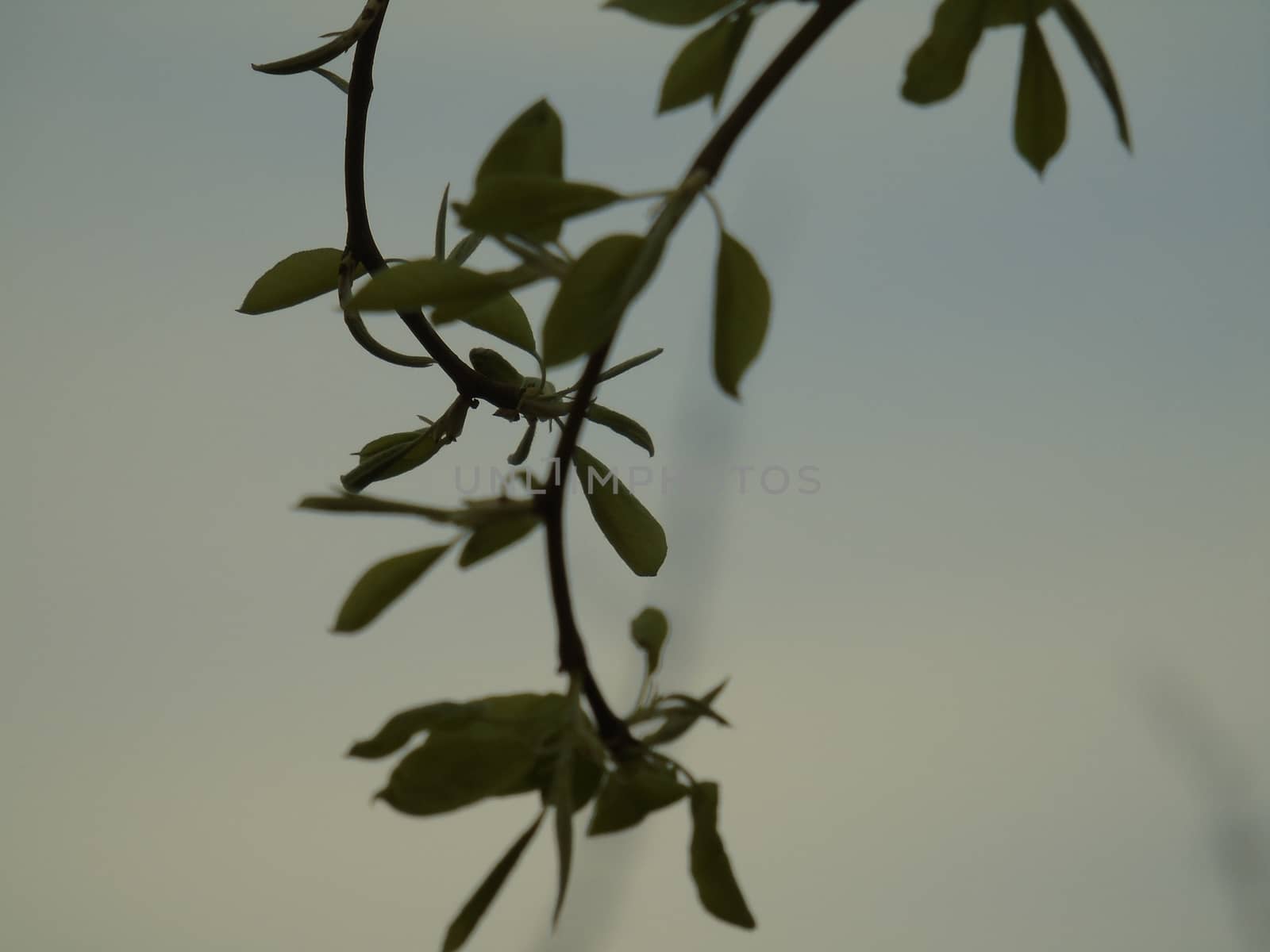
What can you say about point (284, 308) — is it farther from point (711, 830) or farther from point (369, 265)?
point (711, 830)

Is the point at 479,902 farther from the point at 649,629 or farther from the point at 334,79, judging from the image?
the point at 334,79

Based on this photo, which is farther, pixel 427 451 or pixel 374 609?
pixel 427 451

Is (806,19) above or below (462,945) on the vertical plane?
above

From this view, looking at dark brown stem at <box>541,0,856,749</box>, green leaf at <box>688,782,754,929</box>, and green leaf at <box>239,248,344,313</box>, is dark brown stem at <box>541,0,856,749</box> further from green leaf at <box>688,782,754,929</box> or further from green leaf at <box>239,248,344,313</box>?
green leaf at <box>239,248,344,313</box>

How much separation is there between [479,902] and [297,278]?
0.50 ft

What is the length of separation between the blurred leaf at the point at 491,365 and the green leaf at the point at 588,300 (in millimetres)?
115

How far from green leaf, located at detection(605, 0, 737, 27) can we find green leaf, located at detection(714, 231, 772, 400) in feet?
0.12

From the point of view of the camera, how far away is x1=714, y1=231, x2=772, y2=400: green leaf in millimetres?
161

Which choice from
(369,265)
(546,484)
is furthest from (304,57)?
(546,484)

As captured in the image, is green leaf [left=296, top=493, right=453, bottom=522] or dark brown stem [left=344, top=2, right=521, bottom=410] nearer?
green leaf [left=296, top=493, right=453, bottom=522]

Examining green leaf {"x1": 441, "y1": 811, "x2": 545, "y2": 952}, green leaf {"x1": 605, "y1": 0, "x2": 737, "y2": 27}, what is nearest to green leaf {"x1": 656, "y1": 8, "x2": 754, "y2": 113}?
green leaf {"x1": 605, "y1": 0, "x2": 737, "y2": 27}

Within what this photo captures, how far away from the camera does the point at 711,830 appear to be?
0.16m

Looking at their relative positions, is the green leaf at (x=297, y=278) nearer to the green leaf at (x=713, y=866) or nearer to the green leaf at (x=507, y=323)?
the green leaf at (x=507, y=323)

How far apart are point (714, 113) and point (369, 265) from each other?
0.33 feet
